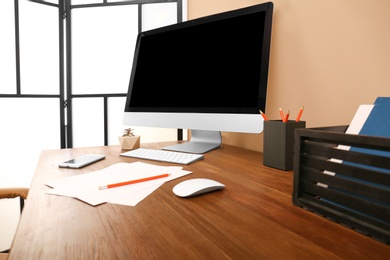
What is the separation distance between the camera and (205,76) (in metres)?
1.12

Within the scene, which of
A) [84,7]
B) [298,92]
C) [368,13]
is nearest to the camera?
[368,13]

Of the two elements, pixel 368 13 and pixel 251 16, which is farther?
pixel 251 16

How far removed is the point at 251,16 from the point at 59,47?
1782mm

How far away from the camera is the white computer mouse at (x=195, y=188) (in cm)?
60

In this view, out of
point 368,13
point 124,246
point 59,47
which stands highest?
point 59,47

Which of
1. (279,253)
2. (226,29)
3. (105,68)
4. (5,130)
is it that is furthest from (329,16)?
(5,130)

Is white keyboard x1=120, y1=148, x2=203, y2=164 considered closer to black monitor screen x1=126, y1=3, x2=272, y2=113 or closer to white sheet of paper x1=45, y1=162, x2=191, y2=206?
white sheet of paper x1=45, y1=162, x2=191, y2=206

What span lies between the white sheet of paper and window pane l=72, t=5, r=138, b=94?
57.4 inches

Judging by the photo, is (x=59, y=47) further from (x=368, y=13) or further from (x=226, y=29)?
(x=368, y=13)

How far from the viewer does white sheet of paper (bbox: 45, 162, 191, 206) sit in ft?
1.98

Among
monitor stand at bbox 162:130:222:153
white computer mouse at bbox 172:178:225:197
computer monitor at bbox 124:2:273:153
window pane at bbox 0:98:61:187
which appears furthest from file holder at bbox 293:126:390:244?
window pane at bbox 0:98:61:187

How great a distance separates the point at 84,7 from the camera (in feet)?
7.23

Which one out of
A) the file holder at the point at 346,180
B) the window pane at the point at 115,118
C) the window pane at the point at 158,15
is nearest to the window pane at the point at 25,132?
the window pane at the point at 115,118

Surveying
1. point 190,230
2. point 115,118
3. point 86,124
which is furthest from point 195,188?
point 86,124
